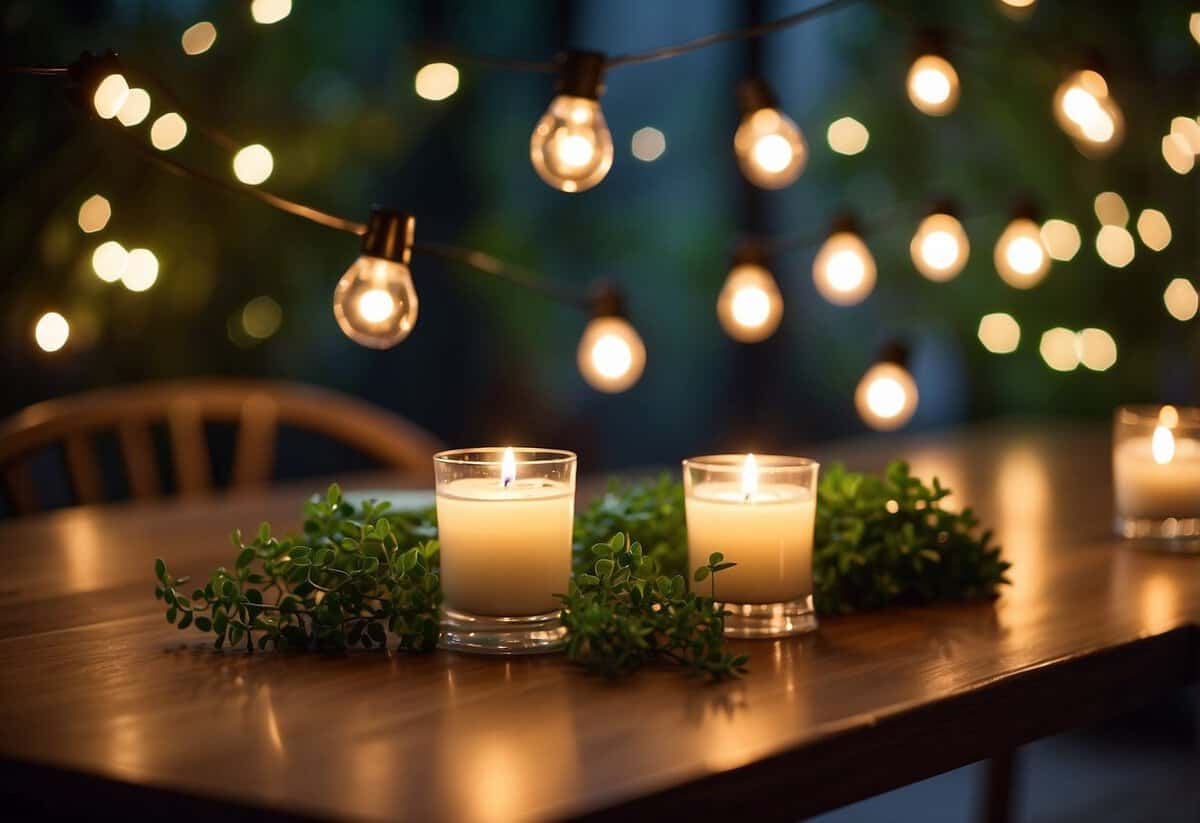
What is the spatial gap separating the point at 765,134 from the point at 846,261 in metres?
0.29

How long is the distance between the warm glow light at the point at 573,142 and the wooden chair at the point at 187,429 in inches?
38.4

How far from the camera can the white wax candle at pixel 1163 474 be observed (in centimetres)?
143

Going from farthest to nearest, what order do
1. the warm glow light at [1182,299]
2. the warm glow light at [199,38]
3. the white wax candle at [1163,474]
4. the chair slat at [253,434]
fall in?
the warm glow light at [1182,299] < the warm glow light at [199,38] < the chair slat at [253,434] < the white wax candle at [1163,474]

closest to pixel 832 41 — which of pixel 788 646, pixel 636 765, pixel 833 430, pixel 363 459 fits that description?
pixel 833 430

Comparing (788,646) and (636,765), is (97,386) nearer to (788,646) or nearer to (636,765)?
(788,646)

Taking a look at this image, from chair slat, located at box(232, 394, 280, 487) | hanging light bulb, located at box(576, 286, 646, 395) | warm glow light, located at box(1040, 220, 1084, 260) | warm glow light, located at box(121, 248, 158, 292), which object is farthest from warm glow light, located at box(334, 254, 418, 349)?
warm glow light, located at box(1040, 220, 1084, 260)

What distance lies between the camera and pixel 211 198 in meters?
2.87

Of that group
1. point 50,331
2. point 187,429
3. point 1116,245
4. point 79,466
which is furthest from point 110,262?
point 1116,245

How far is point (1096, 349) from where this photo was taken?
3.13 meters

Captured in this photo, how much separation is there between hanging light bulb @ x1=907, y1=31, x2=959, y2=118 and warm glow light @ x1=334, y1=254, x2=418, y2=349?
717 millimetres

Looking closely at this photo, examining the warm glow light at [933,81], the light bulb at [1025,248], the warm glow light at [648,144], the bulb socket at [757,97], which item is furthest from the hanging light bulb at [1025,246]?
the warm glow light at [648,144]

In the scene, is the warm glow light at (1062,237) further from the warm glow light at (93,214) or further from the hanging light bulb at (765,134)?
the warm glow light at (93,214)

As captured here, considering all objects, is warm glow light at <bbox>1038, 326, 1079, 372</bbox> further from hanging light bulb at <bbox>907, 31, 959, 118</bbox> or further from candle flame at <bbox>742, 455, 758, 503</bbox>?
candle flame at <bbox>742, 455, 758, 503</bbox>

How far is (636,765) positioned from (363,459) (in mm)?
3129
